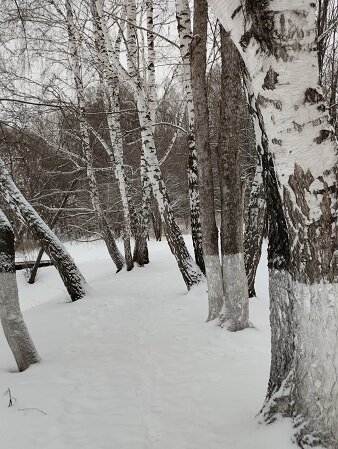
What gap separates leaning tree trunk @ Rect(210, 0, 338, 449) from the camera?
163cm

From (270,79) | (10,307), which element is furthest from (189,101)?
(270,79)

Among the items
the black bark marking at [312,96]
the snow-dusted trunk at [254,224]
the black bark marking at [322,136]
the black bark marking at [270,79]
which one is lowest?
the snow-dusted trunk at [254,224]

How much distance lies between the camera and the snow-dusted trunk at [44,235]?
18.5 ft

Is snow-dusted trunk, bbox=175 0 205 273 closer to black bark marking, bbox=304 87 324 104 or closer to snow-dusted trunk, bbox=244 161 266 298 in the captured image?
snow-dusted trunk, bbox=244 161 266 298

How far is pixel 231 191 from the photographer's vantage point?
4.30m

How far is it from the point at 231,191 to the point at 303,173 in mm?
2557

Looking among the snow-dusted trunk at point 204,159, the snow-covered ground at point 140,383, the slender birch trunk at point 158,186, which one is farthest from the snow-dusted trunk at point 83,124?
the snow-dusted trunk at point 204,159

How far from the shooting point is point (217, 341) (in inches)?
166

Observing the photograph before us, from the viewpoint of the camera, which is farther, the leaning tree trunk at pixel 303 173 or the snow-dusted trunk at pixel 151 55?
the snow-dusted trunk at pixel 151 55

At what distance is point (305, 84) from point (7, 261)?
313 centimetres

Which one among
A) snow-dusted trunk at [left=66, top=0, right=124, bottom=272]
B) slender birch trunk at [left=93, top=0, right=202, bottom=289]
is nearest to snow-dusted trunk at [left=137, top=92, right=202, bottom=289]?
slender birch trunk at [left=93, top=0, right=202, bottom=289]

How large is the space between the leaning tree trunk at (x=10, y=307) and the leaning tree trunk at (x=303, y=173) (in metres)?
2.72

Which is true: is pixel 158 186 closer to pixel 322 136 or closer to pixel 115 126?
pixel 115 126

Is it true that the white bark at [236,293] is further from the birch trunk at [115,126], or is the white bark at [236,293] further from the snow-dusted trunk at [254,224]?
the birch trunk at [115,126]
